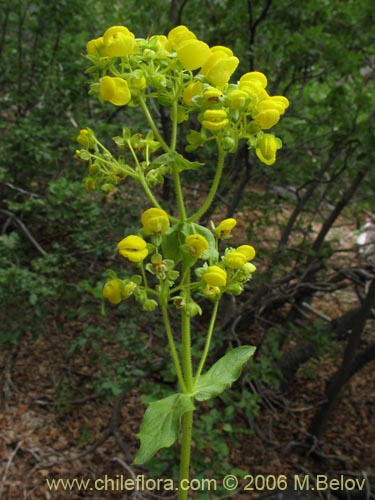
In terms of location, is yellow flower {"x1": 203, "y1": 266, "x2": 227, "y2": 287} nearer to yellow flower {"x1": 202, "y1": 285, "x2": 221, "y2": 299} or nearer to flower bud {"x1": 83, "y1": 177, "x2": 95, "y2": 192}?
yellow flower {"x1": 202, "y1": 285, "x2": 221, "y2": 299}

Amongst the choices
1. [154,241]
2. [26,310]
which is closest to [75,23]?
[26,310]

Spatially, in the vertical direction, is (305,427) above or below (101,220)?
below

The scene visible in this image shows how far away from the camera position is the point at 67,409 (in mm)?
3250

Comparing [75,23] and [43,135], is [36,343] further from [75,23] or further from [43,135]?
[75,23]

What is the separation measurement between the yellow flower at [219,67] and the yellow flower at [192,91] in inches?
1.2

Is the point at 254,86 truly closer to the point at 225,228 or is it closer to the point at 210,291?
the point at 225,228

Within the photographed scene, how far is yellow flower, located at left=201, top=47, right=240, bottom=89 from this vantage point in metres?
1.09

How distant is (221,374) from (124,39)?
0.88 m

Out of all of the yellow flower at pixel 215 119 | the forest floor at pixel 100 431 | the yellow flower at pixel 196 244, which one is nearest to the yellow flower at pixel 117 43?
the yellow flower at pixel 215 119

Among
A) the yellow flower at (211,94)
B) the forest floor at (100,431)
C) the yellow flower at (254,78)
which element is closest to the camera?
the yellow flower at (211,94)

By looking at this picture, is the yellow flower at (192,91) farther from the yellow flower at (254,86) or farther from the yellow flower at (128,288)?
the yellow flower at (128,288)

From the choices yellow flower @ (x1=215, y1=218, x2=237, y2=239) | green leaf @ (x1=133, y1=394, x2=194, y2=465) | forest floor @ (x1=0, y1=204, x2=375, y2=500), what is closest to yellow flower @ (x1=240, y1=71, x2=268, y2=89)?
yellow flower @ (x1=215, y1=218, x2=237, y2=239)

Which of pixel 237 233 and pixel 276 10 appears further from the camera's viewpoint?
pixel 237 233

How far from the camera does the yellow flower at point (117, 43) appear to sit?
3.54 feet
